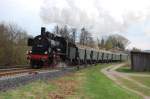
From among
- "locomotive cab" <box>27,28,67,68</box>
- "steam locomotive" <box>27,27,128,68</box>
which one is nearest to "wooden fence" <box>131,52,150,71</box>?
"steam locomotive" <box>27,27,128,68</box>

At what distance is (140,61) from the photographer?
154 ft

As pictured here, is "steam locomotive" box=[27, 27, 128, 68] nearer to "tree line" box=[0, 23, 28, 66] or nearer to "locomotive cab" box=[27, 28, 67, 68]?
"locomotive cab" box=[27, 28, 67, 68]

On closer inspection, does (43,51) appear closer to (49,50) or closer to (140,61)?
(49,50)

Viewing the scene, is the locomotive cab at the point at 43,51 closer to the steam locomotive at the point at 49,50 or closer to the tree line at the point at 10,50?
the steam locomotive at the point at 49,50

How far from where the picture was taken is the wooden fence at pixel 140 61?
4638 centimetres

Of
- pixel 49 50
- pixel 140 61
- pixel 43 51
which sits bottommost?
pixel 140 61

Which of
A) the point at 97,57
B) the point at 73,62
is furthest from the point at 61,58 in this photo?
the point at 97,57

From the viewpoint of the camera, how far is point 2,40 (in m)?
51.4

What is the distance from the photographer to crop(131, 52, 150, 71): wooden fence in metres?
46.4

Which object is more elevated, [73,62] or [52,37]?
[52,37]

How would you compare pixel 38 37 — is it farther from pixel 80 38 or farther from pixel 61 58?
pixel 80 38

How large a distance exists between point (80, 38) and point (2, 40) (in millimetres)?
68761

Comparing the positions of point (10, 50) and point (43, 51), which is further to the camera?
point (10, 50)

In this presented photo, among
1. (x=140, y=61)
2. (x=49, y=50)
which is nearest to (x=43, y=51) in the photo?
(x=49, y=50)
